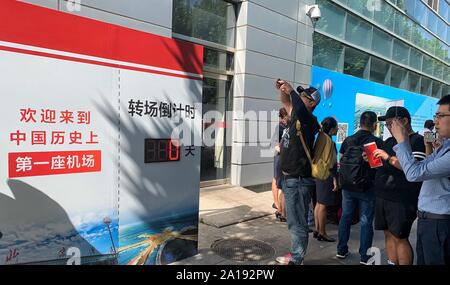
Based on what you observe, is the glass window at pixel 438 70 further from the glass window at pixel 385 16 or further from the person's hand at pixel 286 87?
the person's hand at pixel 286 87

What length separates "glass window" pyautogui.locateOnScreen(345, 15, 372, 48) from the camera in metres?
11.0

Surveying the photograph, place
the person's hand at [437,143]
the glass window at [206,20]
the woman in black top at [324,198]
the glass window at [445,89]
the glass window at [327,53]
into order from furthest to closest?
the glass window at [445,89]
the glass window at [327,53]
the glass window at [206,20]
the woman in black top at [324,198]
the person's hand at [437,143]

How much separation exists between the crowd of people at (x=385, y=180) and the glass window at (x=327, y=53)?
626 centimetres

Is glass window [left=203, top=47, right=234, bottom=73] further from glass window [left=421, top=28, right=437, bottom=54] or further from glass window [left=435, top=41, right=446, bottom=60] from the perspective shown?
glass window [left=435, top=41, right=446, bottom=60]

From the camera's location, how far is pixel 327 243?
192 inches

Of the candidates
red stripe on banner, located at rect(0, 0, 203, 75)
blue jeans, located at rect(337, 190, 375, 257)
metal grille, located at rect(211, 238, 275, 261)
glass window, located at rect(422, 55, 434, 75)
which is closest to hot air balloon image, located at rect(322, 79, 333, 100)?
blue jeans, located at rect(337, 190, 375, 257)

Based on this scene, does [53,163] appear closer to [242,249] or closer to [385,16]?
[242,249]

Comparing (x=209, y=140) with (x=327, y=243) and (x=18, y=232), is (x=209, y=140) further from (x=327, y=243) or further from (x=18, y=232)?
(x=18, y=232)

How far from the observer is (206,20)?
7.30m

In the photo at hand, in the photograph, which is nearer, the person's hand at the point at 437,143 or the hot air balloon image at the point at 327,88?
the person's hand at the point at 437,143

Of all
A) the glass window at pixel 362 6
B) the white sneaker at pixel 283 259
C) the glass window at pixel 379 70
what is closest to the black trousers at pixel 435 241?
the white sneaker at pixel 283 259

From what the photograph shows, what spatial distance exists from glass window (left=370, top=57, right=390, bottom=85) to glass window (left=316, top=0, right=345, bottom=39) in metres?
2.64

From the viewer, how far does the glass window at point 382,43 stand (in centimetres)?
1245

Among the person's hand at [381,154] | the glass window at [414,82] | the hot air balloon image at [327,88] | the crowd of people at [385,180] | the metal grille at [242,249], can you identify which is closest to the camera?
the crowd of people at [385,180]
